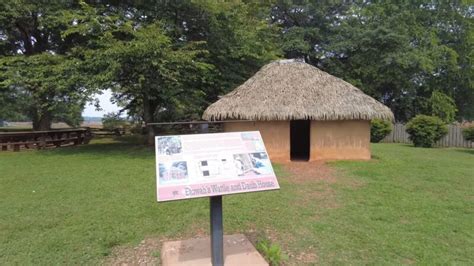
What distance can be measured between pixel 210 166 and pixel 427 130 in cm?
1903

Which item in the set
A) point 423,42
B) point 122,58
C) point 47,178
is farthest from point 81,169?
point 423,42

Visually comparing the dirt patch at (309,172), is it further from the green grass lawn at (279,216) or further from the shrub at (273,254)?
the shrub at (273,254)

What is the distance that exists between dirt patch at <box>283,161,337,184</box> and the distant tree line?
551 centimetres

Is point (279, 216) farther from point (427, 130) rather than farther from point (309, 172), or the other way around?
point (427, 130)

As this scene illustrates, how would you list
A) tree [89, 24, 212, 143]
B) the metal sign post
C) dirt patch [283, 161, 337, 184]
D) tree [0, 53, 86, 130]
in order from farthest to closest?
tree [0, 53, 86, 130]
tree [89, 24, 212, 143]
dirt patch [283, 161, 337, 184]
the metal sign post

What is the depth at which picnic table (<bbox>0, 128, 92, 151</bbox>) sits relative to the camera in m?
16.9

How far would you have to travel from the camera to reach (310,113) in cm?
1227

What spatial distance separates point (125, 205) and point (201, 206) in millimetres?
1476

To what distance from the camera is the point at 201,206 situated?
7262 mm

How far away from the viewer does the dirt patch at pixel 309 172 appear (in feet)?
32.6

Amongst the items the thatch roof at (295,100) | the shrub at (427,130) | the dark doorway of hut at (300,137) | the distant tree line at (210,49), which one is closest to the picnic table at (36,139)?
the distant tree line at (210,49)

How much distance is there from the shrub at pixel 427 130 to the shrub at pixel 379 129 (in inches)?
98.4

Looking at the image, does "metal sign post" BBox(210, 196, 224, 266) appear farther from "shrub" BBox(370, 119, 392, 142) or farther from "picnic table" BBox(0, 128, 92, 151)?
"shrub" BBox(370, 119, 392, 142)

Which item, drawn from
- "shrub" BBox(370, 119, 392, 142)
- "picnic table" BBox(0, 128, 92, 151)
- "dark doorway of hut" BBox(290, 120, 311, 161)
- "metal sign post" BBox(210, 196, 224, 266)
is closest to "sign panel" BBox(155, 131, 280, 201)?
"metal sign post" BBox(210, 196, 224, 266)
